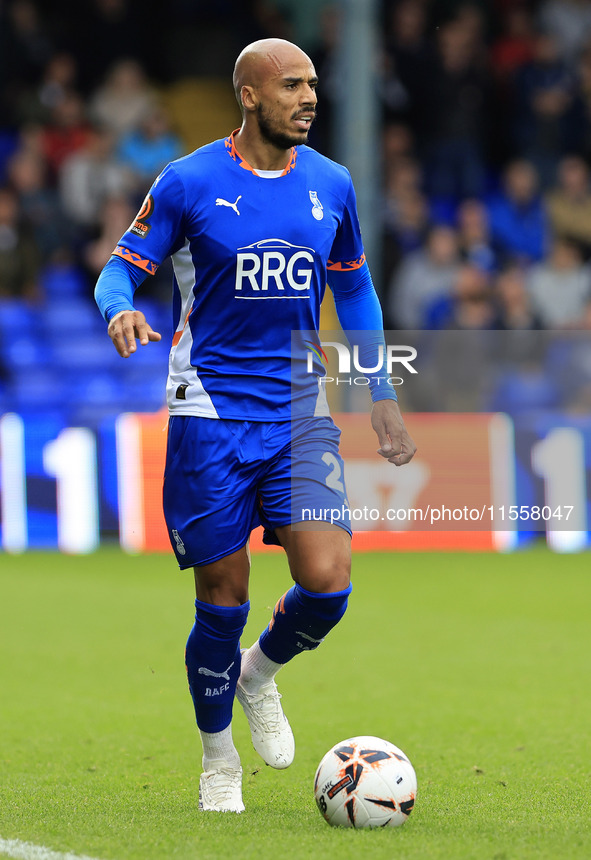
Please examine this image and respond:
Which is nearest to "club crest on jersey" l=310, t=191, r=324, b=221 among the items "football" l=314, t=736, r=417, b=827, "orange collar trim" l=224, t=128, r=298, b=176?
"orange collar trim" l=224, t=128, r=298, b=176

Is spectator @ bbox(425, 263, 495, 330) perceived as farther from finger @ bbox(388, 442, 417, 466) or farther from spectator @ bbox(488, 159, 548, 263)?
finger @ bbox(388, 442, 417, 466)

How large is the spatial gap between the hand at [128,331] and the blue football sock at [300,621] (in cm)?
92

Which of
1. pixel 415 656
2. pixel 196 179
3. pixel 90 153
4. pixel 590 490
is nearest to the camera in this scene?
pixel 196 179

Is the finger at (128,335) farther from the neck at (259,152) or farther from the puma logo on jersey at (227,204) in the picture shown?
the neck at (259,152)

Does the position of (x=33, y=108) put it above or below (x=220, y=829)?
above

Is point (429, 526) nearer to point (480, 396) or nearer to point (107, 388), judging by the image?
point (480, 396)

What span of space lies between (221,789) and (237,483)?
0.93 m

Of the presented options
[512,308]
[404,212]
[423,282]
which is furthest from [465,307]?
[404,212]

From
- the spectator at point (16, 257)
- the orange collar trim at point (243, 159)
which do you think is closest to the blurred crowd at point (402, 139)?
the spectator at point (16, 257)

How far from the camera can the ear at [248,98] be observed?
166 inches

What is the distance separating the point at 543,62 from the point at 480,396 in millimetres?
5549

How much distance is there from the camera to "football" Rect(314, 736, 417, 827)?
3896 millimetres

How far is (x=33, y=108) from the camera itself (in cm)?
1356

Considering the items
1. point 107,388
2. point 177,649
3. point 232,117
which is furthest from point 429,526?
point 232,117
